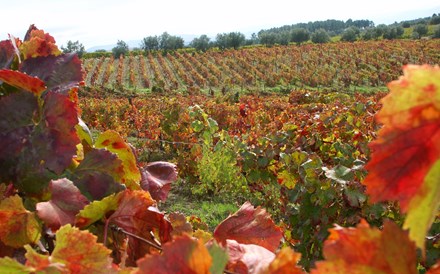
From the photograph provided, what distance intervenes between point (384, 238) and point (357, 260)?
0.02 m

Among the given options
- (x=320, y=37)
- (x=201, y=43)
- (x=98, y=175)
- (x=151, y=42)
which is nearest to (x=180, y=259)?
(x=98, y=175)

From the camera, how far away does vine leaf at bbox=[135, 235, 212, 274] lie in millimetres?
344

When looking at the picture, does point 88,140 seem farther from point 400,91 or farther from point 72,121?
point 400,91

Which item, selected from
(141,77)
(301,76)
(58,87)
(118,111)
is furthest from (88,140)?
(141,77)

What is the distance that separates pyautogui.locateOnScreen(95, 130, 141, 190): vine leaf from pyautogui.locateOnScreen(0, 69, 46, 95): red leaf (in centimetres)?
17

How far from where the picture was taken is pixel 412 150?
26 cm

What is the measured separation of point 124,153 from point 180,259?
54 cm

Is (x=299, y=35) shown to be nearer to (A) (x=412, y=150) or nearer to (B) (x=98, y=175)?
Answer: (B) (x=98, y=175)

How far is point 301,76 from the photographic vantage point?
35312 millimetres

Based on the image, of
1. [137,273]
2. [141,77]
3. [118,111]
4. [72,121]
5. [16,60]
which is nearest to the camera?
[137,273]

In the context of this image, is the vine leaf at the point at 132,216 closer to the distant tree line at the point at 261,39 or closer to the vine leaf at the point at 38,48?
the vine leaf at the point at 38,48

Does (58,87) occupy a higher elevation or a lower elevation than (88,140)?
higher

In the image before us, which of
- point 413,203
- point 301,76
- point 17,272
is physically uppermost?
point 413,203

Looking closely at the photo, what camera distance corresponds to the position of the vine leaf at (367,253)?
302 millimetres
